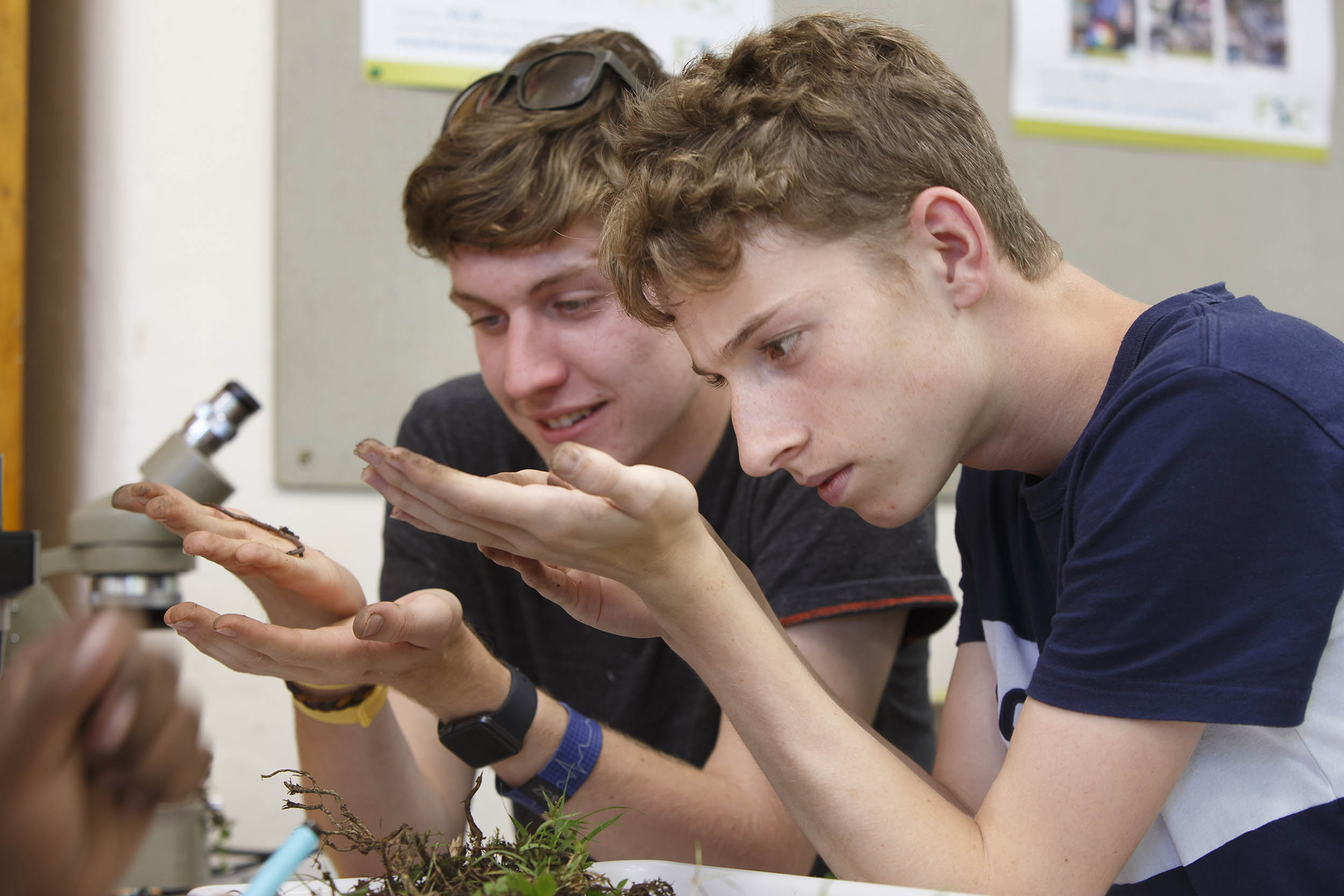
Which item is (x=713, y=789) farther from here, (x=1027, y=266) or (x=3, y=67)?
(x=3, y=67)

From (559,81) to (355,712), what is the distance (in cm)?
67

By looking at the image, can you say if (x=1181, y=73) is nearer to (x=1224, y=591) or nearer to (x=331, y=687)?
(x=1224, y=591)

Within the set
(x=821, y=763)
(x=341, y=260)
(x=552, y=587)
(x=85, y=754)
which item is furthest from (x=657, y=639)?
(x=341, y=260)

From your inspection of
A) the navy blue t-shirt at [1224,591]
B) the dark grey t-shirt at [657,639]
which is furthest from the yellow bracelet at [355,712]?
the navy blue t-shirt at [1224,591]

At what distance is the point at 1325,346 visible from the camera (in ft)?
2.22

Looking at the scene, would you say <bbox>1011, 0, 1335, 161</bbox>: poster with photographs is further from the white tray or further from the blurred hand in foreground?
the blurred hand in foreground

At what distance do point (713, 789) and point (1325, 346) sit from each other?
1.98 ft

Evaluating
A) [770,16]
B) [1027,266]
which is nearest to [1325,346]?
[1027,266]

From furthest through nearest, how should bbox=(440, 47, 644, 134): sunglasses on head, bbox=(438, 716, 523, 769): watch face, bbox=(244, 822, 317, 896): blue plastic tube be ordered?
bbox=(440, 47, 644, 134): sunglasses on head < bbox=(438, 716, 523, 769): watch face < bbox=(244, 822, 317, 896): blue plastic tube

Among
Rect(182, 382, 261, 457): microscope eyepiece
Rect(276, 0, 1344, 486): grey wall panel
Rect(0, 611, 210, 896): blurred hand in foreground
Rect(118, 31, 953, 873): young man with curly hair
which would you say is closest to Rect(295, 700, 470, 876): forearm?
Rect(118, 31, 953, 873): young man with curly hair

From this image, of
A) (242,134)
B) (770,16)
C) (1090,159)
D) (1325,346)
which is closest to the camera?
(1325,346)

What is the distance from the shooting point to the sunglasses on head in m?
1.08

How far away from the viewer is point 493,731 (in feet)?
2.80

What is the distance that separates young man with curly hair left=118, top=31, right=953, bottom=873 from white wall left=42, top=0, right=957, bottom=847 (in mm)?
537
